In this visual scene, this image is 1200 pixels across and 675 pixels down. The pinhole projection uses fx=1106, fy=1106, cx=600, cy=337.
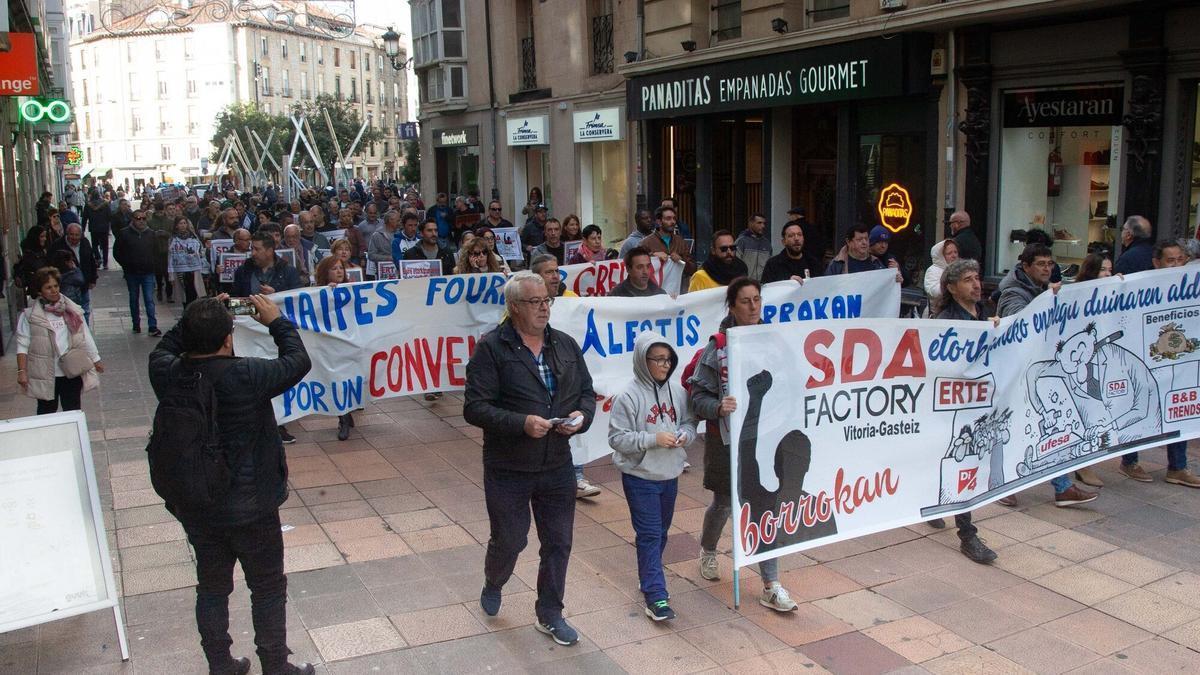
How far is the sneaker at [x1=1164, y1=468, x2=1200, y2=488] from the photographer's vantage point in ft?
25.3

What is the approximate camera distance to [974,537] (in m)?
6.48

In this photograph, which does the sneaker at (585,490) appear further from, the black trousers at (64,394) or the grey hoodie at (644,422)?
the black trousers at (64,394)

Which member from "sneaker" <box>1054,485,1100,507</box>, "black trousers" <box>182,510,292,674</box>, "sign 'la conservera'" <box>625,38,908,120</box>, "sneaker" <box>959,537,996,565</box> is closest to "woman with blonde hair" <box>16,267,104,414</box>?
"black trousers" <box>182,510,292,674</box>

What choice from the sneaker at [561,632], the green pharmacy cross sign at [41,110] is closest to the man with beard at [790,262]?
the sneaker at [561,632]

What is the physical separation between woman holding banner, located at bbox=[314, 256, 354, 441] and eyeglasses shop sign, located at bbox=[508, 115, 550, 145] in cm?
1741

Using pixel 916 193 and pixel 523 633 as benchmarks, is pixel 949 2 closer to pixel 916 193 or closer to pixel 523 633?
pixel 916 193

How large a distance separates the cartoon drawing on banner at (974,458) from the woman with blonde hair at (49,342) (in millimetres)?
6221

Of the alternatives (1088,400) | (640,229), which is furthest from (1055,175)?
(1088,400)

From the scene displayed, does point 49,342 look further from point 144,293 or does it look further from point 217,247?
point 217,247

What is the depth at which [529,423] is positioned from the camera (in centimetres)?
493

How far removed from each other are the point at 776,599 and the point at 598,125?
62.8 ft

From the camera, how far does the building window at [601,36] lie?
929 inches

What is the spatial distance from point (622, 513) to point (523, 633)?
2018 millimetres

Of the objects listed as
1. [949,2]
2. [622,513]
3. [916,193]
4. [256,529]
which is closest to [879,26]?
[949,2]
